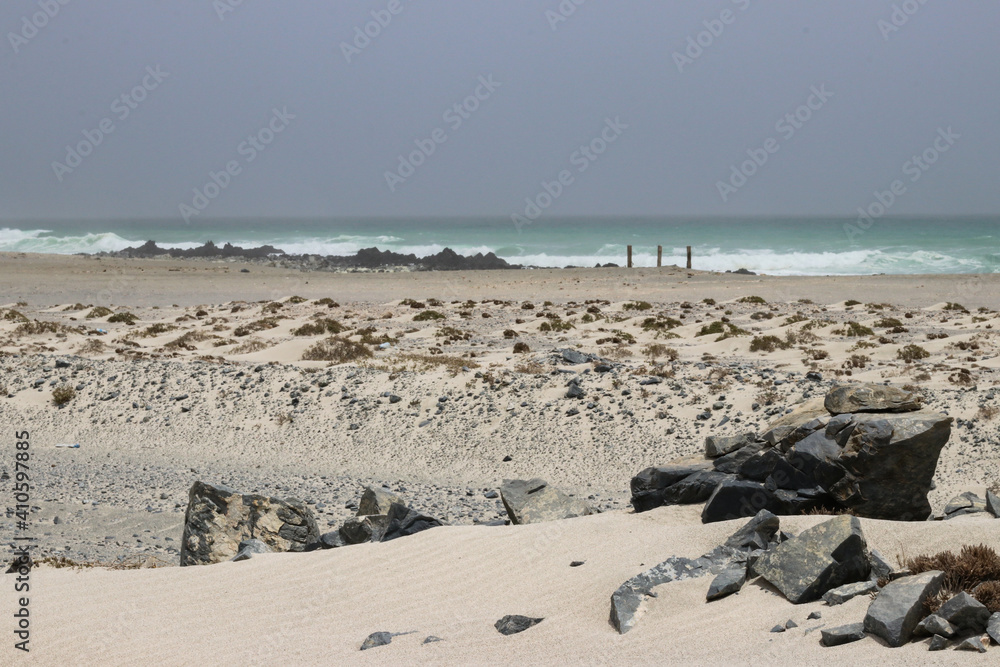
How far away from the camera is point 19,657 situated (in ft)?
23.2

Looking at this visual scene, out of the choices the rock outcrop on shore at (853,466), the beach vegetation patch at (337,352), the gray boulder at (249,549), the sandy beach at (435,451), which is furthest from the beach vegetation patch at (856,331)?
the gray boulder at (249,549)

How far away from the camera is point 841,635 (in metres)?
5.53

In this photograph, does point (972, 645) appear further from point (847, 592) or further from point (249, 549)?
point (249, 549)

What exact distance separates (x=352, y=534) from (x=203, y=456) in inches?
294

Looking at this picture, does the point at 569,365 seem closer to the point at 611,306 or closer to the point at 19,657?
the point at 19,657

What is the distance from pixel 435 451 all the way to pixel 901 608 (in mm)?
10984

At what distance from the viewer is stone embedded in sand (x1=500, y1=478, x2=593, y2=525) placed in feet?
34.9

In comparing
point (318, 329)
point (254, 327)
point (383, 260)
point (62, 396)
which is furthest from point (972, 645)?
point (383, 260)

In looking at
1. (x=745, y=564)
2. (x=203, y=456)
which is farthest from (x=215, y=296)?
(x=745, y=564)

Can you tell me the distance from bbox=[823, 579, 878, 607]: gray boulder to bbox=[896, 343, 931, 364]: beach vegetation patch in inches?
574

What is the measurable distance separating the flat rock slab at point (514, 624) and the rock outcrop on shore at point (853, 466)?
2.83 meters

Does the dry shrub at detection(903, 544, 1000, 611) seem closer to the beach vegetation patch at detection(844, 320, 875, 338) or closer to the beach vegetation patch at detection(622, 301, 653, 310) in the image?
Result: the beach vegetation patch at detection(844, 320, 875, 338)

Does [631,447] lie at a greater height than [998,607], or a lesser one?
lesser

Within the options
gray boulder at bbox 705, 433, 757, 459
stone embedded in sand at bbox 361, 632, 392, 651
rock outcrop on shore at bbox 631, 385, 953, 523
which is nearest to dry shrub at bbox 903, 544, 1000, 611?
rock outcrop on shore at bbox 631, 385, 953, 523
